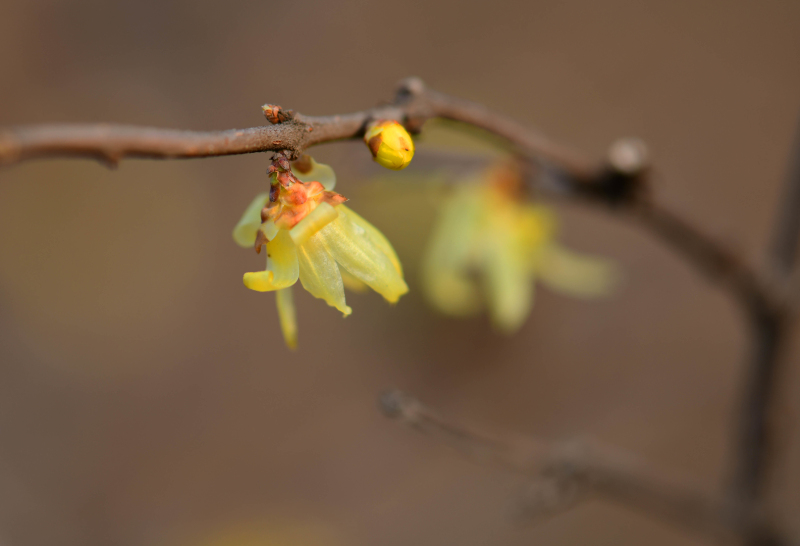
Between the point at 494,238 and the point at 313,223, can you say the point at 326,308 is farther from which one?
the point at 313,223

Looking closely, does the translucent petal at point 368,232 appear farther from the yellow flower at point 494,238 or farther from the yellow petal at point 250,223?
the yellow flower at point 494,238

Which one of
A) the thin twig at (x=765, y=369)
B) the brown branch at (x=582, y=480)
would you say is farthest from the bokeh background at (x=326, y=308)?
the thin twig at (x=765, y=369)

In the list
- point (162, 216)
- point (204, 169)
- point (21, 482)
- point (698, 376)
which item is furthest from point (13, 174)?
point (698, 376)

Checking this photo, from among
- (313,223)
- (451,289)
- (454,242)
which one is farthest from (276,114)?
(451,289)

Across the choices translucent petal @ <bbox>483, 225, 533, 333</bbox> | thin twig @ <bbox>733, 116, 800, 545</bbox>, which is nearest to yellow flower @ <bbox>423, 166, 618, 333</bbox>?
translucent petal @ <bbox>483, 225, 533, 333</bbox>

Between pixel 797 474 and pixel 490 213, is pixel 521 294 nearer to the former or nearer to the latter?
pixel 490 213

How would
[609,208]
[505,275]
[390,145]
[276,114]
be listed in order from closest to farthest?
[276,114]
[390,145]
[609,208]
[505,275]
